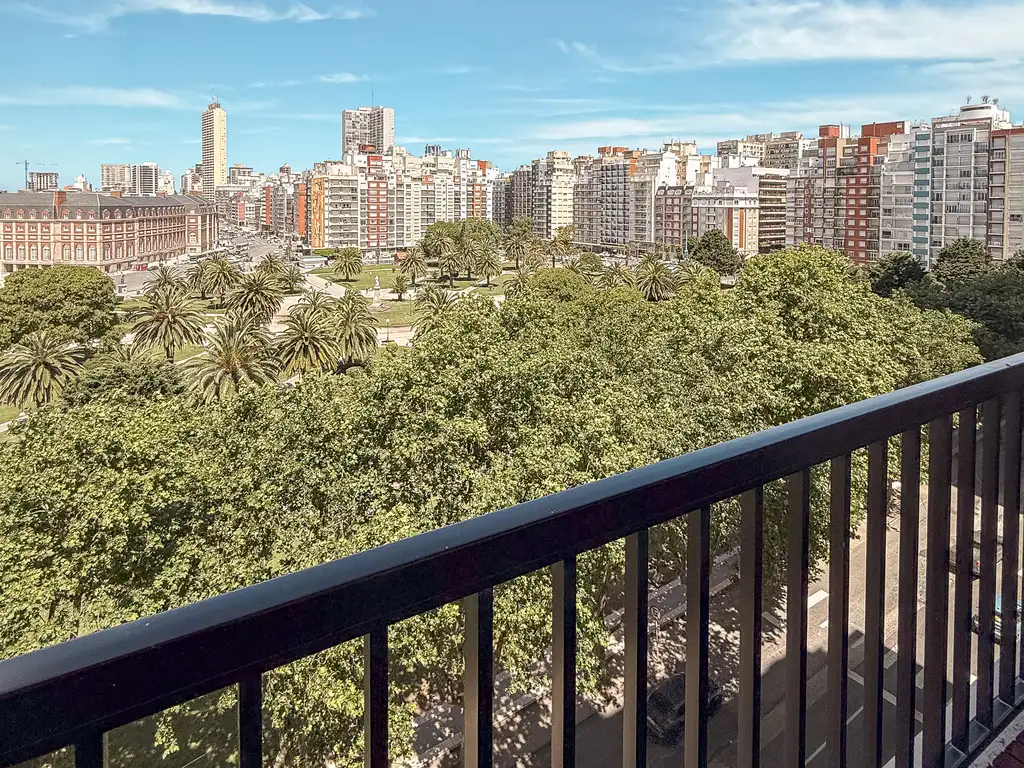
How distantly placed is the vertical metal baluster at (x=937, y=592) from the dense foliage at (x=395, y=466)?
293cm

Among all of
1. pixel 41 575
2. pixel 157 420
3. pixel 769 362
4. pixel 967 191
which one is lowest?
pixel 41 575

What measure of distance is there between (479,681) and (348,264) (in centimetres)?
6392

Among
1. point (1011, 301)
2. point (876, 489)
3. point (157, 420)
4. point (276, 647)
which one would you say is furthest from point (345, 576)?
point (1011, 301)

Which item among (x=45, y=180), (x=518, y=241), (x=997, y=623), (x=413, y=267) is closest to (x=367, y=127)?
(x=45, y=180)

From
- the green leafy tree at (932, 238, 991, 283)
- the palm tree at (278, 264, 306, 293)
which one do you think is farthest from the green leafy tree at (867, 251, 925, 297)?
the palm tree at (278, 264, 306, 293)

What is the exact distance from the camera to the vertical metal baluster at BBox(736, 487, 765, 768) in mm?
1199

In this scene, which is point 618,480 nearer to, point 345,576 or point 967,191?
point 345,576

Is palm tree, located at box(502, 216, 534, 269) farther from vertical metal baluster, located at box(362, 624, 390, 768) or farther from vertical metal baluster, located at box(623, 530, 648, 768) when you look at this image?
vertical metal baluster, located at box(362, 624, 390, 768)

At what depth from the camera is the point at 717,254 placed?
190ft

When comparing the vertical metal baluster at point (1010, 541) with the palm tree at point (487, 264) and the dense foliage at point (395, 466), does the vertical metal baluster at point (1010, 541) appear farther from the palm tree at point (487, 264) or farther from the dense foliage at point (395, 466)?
the palm tree at point (487, 264)

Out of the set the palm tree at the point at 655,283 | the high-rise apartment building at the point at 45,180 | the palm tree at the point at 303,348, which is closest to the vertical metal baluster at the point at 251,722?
the palm tree at the point at 303,348

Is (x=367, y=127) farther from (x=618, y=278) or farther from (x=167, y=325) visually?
(x=167, y=325)

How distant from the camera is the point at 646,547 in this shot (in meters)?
1.03

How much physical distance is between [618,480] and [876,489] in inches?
27.0
